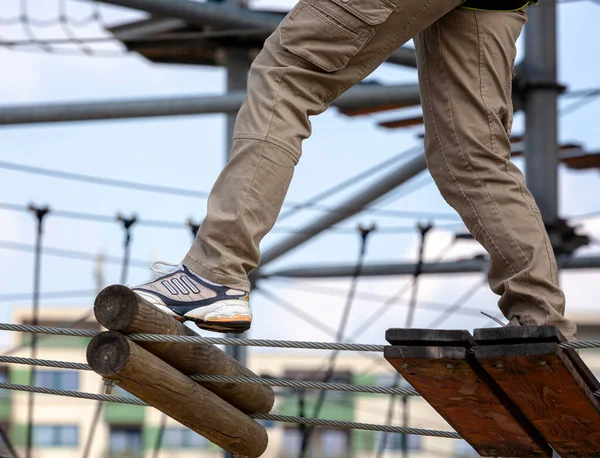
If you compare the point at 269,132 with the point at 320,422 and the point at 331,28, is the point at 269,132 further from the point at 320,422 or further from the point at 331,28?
the point at 320,422

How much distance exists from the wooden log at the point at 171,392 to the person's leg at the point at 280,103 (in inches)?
10.3

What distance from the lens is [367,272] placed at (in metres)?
10.3

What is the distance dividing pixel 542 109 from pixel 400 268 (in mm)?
2793

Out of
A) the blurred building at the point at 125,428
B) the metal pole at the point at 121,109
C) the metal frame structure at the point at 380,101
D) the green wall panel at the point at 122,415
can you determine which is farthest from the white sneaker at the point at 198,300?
the green wall panel at the point at 122,415

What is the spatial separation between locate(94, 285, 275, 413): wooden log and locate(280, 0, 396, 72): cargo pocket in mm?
704

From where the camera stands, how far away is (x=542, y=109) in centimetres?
777

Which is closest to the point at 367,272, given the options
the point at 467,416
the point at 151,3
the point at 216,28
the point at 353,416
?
the point at 216,28

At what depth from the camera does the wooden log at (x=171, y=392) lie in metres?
2.93

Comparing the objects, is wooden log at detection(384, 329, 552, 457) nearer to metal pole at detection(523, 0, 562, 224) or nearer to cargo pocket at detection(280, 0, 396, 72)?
cargo pocket at detection(280, 0, 396, 72)

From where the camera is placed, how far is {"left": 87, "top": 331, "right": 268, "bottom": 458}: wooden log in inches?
115

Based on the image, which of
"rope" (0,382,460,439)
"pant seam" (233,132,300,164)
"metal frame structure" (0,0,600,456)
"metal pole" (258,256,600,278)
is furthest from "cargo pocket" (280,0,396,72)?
"metal pole" (258,256,600,278)

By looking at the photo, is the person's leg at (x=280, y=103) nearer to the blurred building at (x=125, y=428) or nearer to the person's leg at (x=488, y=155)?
the person's leg at (x=488, y=155)

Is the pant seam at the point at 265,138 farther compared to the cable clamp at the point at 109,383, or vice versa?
the cable clamp at the point at 109,383

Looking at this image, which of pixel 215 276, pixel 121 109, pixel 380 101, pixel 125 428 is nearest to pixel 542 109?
pixel 380 101
